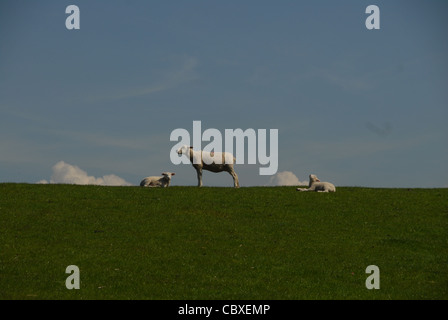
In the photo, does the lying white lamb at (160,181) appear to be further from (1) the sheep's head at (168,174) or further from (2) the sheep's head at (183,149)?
(2) the sheep's head at (183,149)

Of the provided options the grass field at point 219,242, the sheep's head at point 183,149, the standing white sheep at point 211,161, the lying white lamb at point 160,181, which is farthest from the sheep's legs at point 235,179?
the lying white lamb at point 160,181

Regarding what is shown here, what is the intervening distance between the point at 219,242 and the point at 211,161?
1602cm

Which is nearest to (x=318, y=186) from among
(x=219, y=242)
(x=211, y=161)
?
(x=211, y=161)

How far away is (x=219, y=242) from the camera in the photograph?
27453 mm

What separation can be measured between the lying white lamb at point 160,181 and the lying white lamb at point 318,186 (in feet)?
33.9

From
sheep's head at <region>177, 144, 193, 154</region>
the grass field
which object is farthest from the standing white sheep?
the grass field

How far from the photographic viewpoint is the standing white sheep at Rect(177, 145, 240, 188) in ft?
140
